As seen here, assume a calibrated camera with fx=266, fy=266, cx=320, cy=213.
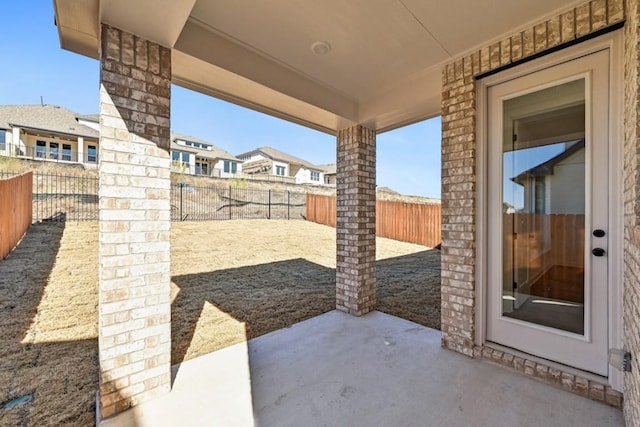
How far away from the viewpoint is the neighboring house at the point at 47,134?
15328mm

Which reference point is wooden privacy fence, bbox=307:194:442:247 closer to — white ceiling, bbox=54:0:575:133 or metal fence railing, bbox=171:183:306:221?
metal fence railing, bbox=171:183:306:221

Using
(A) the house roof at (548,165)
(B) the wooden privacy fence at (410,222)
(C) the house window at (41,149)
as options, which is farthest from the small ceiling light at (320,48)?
(C) the house window at (41,149)

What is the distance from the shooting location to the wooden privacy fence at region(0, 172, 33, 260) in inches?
203

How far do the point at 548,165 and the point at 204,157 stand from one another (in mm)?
25333

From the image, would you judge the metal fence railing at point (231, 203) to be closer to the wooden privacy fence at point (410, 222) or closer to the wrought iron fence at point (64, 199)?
the wrought iron fence at point (64, 199)

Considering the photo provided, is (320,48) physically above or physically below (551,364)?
above

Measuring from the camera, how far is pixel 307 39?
7.75 ft

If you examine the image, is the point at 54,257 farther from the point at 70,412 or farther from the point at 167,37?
the point at 167,37

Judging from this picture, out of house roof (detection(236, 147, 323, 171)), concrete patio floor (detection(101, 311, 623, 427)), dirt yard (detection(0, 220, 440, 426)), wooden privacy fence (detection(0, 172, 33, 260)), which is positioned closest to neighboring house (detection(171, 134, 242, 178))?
house roof (detection(236, 147, 323, 171))

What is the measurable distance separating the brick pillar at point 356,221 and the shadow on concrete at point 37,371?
8.91 ft

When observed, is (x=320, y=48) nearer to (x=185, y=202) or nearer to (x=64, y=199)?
(x=185, y=202)

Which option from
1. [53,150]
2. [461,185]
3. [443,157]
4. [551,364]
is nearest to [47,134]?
[53,150]

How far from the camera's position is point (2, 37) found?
8.26 meters

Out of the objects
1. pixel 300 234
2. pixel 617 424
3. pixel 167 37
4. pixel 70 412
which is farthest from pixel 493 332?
pixel 300 234
